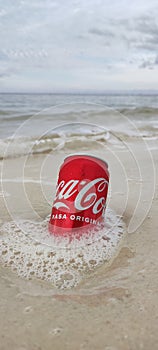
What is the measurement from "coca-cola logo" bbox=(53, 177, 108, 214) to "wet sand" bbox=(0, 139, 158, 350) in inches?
7.4

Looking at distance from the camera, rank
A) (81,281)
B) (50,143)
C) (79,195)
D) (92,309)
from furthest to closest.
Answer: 1. (50,143)
2. (79,195)
3. (81,281)
4. (92,309)

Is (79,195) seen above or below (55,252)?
above

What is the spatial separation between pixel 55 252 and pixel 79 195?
7.6 inches

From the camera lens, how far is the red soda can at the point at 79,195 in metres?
1.11

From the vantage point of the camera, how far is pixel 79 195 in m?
1.12

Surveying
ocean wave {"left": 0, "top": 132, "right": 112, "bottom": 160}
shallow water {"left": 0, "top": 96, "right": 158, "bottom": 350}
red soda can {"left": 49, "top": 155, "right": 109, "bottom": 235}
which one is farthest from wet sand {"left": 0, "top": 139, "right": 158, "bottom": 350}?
ocean wave {"left": 0, "top": 132, "right": 112, "bottom": 160}

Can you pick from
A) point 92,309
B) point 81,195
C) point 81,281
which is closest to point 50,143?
point 81,195

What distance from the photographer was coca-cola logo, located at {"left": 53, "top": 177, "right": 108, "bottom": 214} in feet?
3.66

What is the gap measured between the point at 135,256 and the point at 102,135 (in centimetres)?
303

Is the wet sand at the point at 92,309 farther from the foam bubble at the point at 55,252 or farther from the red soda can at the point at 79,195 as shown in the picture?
the red soda can at the point at 79,195

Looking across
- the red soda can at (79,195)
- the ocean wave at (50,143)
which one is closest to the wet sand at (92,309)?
the red soda can at (79,195)

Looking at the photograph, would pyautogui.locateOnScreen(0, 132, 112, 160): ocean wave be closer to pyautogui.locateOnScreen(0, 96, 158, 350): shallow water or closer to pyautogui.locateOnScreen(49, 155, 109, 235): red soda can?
pyautogui.locateOnScreen(0, 96, 158, 350): shallow water

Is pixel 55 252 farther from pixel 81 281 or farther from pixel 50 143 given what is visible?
pixel 50 143

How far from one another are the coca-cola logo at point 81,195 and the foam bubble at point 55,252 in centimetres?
11
